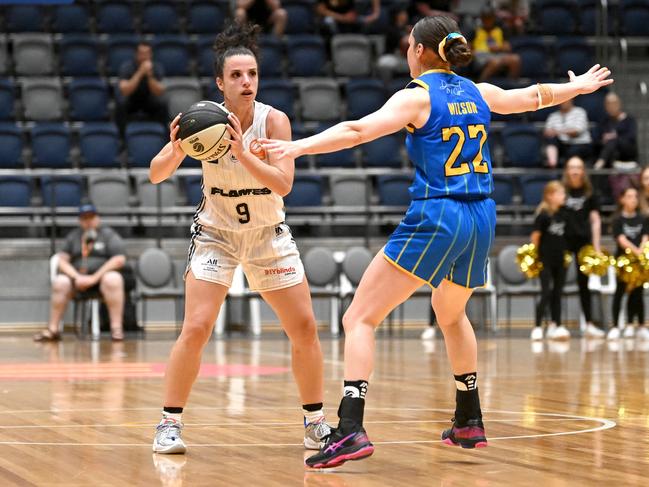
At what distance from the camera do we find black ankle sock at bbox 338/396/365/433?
500 cm

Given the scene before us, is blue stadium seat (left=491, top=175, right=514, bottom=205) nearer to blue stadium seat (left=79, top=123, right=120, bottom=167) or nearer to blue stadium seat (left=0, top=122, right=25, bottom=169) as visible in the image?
blue stadium seat (left=79, top=123, right=120, bottom=167)

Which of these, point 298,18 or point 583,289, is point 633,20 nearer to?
point 298,18

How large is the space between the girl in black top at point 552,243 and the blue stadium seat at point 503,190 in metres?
1.72

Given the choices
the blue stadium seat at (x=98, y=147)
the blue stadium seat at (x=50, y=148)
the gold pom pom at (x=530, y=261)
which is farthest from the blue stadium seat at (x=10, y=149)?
the gold pom pom at (x=530, y=261)

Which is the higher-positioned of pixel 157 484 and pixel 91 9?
pixel 91 9

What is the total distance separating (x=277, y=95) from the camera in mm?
16328

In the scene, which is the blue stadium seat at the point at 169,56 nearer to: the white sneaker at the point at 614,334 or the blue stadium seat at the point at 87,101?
the blue stadium seat at the point at 87,101

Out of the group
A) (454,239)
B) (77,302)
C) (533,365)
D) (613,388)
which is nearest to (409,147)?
(454,239)

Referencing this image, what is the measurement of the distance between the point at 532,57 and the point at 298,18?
3.60 metres

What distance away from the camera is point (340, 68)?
1777 cm

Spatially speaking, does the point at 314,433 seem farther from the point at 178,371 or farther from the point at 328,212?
the point at 328,212

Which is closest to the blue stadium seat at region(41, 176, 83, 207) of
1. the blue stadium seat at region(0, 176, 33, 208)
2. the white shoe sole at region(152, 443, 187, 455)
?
the blue stadium seat at region(0, 176, 33, 208)

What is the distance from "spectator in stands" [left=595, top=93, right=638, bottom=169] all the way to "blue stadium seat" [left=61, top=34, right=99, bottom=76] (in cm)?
712

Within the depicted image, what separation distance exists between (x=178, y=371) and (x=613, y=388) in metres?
3.99
